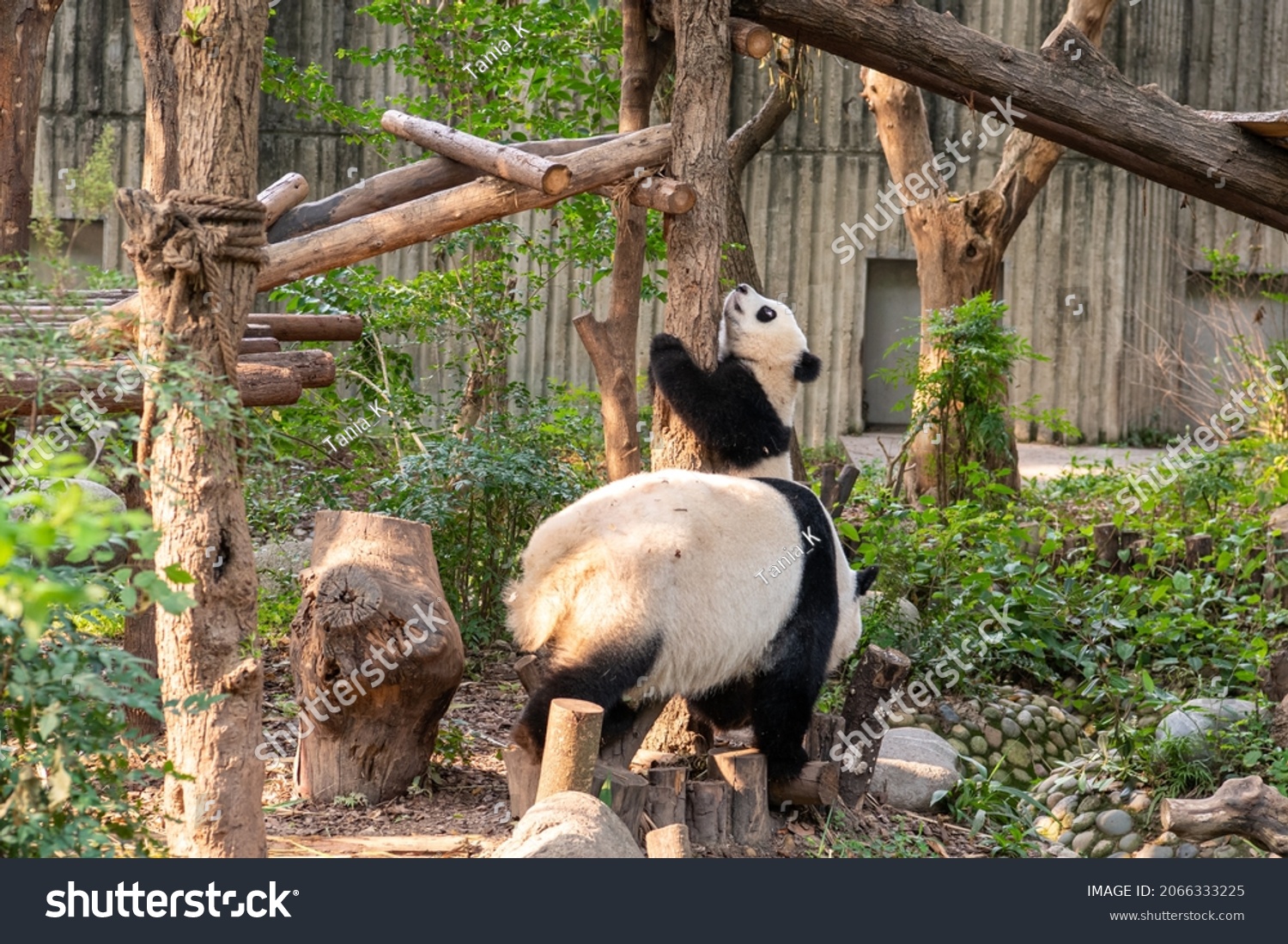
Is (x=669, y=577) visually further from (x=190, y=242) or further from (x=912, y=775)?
(x=912, y=775)

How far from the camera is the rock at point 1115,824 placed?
19.4 feet

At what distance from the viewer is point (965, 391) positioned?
8438mm

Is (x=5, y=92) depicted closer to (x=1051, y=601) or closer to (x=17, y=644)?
(x=17, y=644)

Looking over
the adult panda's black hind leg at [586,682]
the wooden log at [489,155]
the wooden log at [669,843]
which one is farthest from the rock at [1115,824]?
the wooden log at [489,155]

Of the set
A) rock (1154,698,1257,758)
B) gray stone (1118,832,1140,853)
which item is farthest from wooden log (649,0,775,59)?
gray stone (1118,832,1140,853)

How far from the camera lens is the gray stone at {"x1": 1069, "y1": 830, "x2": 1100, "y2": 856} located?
586 centimetres

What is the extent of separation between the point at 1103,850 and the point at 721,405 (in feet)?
8.88

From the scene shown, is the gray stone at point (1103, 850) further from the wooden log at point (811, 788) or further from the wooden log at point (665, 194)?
the wooden log at point (665, 194)

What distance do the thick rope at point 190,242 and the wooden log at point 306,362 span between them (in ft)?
5.91

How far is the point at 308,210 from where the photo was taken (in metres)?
5.16

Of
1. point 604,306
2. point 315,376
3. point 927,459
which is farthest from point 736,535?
point 604,306

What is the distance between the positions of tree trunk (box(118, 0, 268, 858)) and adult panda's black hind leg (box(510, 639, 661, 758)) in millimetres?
1004

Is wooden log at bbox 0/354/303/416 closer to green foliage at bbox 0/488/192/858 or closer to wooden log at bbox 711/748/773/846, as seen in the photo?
green foliage at bbox 0/488/192/858

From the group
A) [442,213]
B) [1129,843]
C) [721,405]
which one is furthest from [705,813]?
[442,213]
